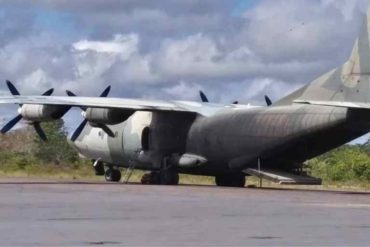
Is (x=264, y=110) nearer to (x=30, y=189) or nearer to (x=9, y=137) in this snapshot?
(x=30, y=189)

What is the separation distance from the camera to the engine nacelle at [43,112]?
40.9 m

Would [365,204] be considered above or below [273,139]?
below

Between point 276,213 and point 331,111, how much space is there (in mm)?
12369

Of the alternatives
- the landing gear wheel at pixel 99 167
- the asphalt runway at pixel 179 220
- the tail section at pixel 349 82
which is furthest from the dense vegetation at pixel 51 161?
the asphalt runway at pixel 179 220

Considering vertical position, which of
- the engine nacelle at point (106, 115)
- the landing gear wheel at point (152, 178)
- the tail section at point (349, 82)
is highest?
the tail section at point (349, 82)

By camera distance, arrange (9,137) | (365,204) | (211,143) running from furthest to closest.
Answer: (9,137)
(211,143)
(365,204)

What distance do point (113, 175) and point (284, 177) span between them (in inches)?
515

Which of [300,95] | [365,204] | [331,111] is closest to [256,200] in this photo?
[365,204]

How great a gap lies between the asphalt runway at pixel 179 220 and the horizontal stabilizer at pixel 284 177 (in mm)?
6339

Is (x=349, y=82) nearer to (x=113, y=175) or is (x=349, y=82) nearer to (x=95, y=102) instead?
(x=95, y=102)

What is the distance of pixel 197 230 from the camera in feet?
58.2

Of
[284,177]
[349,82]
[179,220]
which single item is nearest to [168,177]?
[284,177]

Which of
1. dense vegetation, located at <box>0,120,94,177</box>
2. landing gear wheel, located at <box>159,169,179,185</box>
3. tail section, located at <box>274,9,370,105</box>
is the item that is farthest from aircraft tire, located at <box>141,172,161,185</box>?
dense vegetation, located at <box>0,120,94,177</box>

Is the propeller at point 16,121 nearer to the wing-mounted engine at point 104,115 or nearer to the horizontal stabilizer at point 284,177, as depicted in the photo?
the wing-mounted engine at point 104,115
